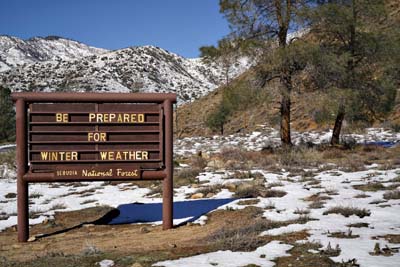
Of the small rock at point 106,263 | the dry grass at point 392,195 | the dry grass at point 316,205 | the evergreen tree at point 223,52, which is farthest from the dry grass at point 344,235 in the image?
the evergreen tree at point 223,52

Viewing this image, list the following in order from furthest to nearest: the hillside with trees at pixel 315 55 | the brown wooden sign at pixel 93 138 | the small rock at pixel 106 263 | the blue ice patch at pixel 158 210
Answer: the hillside with trees at pixel 315 55
the blue ice patch at pixel 158 210
the brown wooden sign at pixel 93 138
the small rock at pixel 106 263

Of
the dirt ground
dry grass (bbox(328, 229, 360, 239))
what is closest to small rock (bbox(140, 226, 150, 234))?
the dirt ground

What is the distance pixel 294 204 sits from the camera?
8.64 m

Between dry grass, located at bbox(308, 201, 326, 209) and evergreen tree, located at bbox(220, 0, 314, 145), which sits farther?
evergreen tree, located at bbox(220, 0, 314, 145)

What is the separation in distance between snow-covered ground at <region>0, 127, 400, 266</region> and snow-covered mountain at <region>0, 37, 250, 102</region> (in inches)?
3284

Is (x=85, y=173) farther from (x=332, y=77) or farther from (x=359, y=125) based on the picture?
(x=359, y=125)

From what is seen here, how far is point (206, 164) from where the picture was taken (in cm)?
1583

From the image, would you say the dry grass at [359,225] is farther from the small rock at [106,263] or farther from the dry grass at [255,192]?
the small rock at [106,263]

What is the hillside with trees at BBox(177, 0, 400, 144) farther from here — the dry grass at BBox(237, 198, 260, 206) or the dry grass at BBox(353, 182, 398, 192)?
the dry grass at BBox(237, 198, 260, 206)

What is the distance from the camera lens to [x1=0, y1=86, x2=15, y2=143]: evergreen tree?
4419cm

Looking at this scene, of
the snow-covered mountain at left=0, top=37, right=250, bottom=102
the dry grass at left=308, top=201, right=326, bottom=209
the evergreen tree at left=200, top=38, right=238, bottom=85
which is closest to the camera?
the dry grass at left=308, top=201, right=326, bottom=209

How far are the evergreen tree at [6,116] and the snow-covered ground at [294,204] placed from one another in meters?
32.3

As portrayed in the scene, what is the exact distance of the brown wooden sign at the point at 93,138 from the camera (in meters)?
7.75

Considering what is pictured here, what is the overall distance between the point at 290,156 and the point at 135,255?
11169mm
